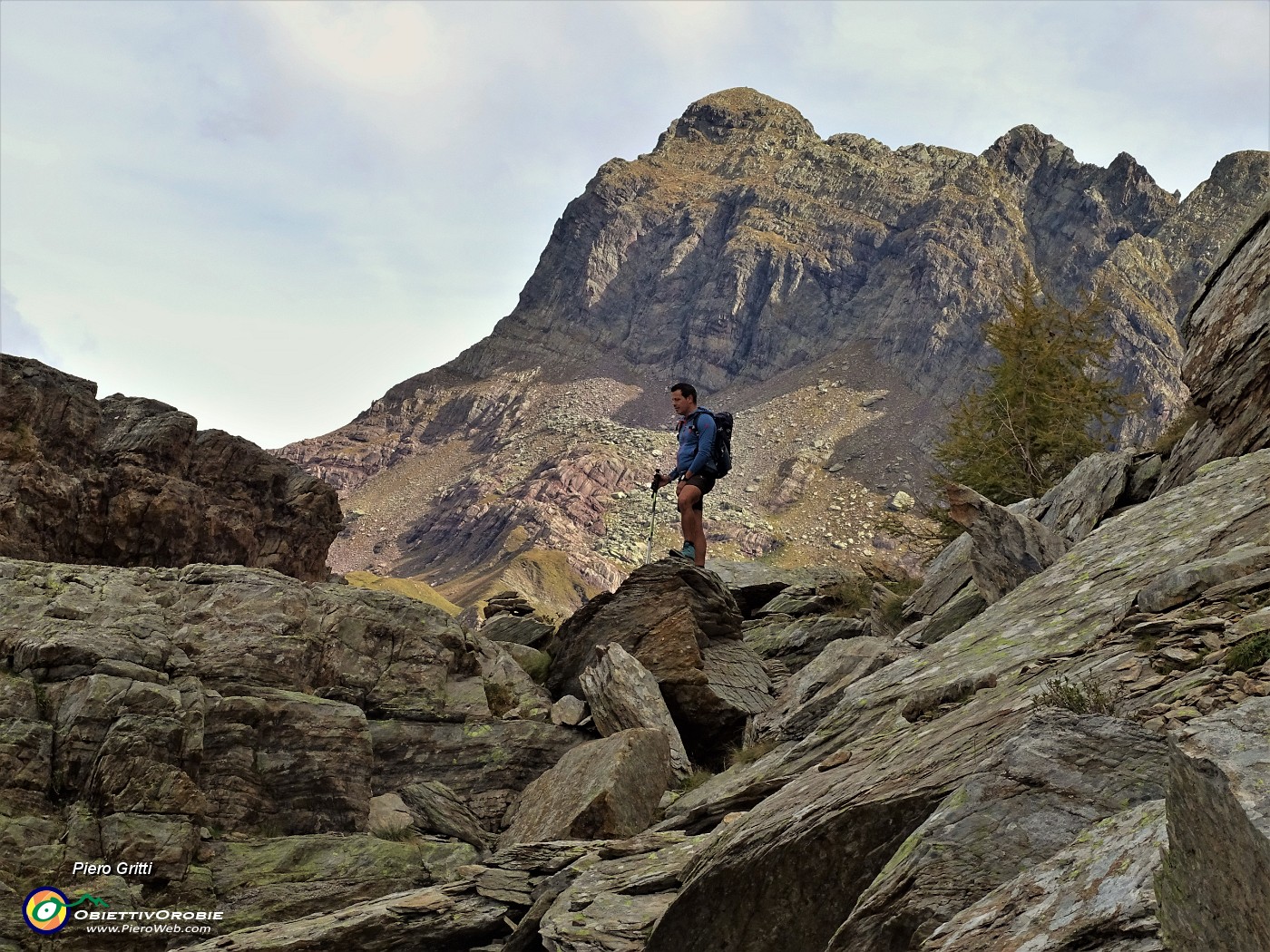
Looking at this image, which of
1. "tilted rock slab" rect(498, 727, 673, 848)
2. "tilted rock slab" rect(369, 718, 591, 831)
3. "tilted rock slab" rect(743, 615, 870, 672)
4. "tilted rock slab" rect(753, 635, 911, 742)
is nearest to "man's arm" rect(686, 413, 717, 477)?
"tilted rock slab" rect(743, 615, 870, 672)

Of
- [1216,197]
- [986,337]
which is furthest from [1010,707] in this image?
[1216,197]

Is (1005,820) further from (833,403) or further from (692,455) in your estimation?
(833,403)

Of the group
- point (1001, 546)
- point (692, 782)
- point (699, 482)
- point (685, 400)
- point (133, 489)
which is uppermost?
point (133, 489)

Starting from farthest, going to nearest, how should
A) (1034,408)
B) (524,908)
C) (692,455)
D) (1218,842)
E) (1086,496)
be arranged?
(1034,408) → (692,455) → (1086,496) → (524,908) → (1218,842)

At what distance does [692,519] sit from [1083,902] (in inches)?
504

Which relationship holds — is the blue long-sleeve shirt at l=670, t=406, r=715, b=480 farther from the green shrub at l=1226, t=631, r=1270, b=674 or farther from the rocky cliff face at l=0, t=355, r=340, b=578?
the rocky cliff face at l=0, t=355, r=340, b=578

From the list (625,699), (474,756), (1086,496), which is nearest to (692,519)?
(625,699)

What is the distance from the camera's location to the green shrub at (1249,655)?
5480 mm

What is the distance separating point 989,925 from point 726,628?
12.4 metres

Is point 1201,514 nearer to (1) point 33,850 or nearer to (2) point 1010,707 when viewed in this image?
Result: (2) point 1010,707

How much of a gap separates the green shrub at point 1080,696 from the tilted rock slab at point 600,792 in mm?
5855

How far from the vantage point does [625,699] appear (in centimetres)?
1380

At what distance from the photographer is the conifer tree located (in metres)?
22.8

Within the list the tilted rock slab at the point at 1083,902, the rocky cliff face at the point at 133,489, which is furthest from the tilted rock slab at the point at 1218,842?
the rocky cliff face at the point at 133,489
